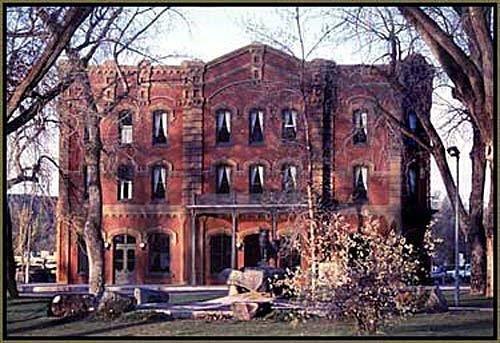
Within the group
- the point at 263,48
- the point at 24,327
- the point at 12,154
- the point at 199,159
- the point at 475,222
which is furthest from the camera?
the point at 199,159

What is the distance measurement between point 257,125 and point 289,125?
124 cm

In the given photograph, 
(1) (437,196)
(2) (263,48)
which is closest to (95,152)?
(2) (263,48)

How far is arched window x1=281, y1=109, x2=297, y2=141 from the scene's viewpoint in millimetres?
34812

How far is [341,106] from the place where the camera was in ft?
111

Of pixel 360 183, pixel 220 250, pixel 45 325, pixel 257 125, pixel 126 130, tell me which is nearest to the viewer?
pixel 45 325

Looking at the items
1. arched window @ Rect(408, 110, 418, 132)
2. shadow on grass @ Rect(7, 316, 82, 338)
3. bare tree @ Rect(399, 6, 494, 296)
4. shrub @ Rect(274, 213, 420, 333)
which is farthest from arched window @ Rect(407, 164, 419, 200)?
shrub @ Rect(274, 213, 420, 333)

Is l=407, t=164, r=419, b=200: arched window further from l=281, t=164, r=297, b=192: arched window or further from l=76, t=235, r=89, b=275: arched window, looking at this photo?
l=76, t=235, r=89, b=275: arched window

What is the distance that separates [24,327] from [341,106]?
18.1 metres

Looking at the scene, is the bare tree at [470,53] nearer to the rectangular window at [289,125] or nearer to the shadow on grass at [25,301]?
the shadow on grass at [25,301]

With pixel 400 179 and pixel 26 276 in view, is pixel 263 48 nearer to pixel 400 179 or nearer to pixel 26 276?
pixel 400 179

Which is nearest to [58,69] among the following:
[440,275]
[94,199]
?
[94,199]

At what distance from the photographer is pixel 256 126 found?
117 feet

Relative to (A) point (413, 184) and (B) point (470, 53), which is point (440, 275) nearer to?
(A) point (413, 184)

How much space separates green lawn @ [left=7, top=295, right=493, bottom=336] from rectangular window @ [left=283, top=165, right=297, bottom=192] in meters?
16.4
